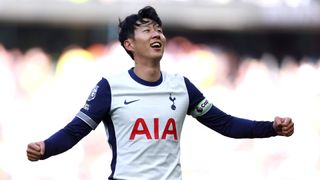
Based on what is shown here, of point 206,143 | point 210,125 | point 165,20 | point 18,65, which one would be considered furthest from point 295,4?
point 210,125

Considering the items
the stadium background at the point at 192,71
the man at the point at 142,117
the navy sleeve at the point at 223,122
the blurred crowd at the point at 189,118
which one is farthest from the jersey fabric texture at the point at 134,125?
the stadium background at the point at 192,71

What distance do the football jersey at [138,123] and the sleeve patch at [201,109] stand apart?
0.17m

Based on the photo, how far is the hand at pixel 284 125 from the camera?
5.00m

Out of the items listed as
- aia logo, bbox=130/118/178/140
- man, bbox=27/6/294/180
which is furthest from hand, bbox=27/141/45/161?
aia logo, bbox=130/118/178/140

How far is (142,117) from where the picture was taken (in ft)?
16.0

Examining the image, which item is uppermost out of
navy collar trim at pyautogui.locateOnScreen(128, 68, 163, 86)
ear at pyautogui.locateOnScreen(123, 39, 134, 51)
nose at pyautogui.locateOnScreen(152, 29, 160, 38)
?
nose at pyautogui.locateOnScreen(152, 29, 160, 38)

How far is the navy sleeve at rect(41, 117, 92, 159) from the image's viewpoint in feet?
15.9

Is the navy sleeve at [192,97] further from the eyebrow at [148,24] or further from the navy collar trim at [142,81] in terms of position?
the eyebrow at [148,24]

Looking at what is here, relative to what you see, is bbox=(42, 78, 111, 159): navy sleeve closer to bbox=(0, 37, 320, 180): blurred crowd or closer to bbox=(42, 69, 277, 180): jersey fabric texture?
bbox=(42, 69, 277, 180): jersey fabric texture

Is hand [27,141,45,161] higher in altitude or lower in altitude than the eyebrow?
lower

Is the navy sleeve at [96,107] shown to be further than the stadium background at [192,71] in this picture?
No

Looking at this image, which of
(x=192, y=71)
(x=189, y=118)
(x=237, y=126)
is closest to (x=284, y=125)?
(x=237, y=126)

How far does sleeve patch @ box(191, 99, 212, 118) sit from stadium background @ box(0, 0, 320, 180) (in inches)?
256

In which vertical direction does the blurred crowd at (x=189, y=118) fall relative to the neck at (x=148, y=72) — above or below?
below
